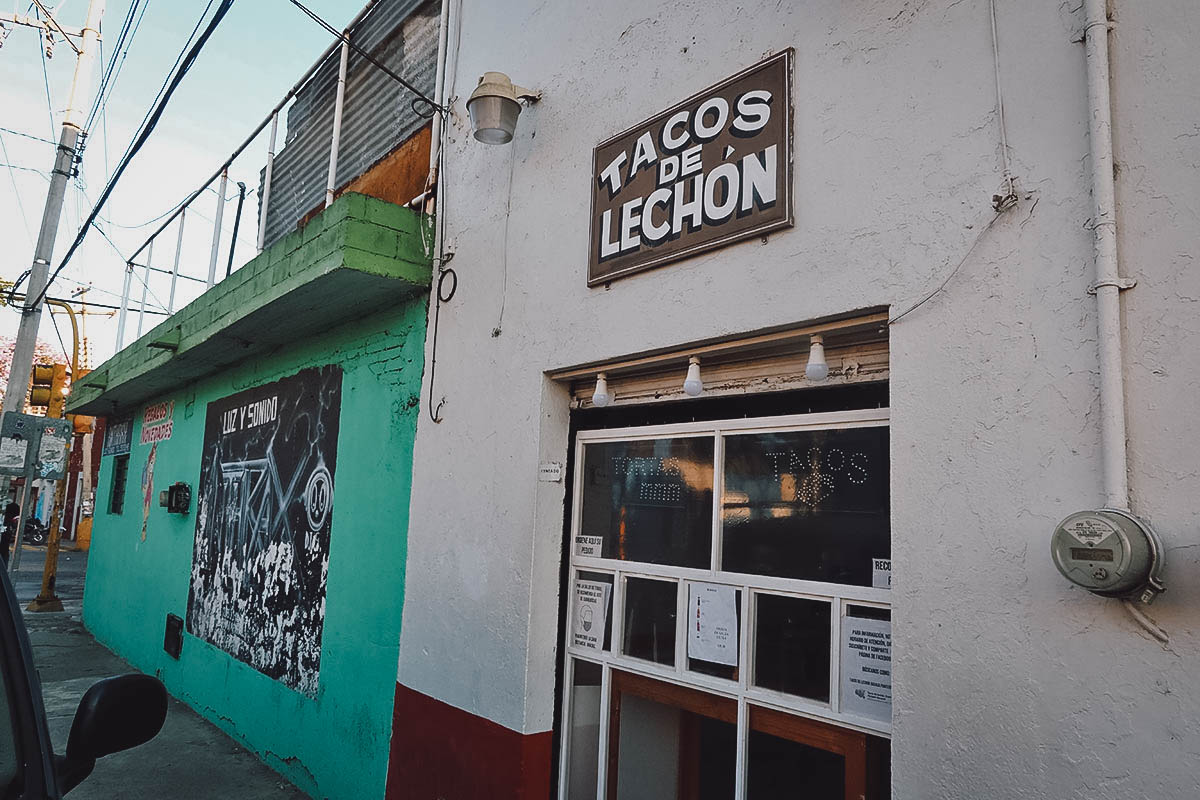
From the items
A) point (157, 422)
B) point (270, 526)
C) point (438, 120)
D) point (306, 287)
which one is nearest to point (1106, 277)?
point (438, 120)

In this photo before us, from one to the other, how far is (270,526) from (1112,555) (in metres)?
6.15

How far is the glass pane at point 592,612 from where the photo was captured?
3.63m

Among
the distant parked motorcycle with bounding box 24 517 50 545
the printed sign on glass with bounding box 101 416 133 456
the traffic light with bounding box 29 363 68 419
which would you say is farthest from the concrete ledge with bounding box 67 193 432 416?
the distant parked motorcycle with bounding box 24 517 50 545

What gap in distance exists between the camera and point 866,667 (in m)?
2.65

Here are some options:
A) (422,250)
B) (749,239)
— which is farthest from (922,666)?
(422,250)

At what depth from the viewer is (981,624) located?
2.16 meters

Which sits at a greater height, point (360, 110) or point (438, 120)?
point (360, 110)

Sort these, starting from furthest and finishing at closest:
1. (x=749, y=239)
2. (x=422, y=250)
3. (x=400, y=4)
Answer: (x=400, y=4) < (x=422, y=250) < (x=749, y=239)

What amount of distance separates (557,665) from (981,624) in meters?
2.14

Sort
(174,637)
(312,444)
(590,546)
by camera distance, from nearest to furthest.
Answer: (590,546)
(312,444)
(174,637)

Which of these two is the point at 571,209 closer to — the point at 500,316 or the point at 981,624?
the point at 500,316

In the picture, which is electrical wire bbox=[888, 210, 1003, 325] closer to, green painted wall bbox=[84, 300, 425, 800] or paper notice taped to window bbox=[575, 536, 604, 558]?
paper notice taped to window bbox=[575, 536, 604, 558]

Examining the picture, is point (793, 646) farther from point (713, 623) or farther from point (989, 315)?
point (989, 315)

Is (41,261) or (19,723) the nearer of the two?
(19,723)
